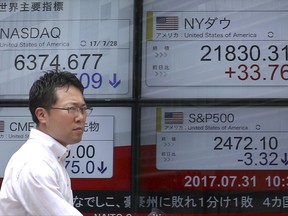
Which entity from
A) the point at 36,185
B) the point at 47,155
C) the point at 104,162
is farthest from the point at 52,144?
the point at 104,162

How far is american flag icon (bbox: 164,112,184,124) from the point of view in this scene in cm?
544

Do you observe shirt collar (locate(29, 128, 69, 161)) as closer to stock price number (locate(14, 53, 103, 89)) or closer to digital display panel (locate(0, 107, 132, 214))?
digital display panel (locate(0, 107, 132, 214))

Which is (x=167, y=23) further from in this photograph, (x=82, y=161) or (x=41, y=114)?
(x=41, y=114)

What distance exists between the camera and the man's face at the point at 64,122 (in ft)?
8.71

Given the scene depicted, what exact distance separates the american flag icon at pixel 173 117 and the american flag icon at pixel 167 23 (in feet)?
2.46

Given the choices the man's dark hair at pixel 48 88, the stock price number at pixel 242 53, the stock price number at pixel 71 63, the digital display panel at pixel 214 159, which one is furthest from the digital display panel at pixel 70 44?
the man's dark hair at pixel 48 88

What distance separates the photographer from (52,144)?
2.59 m

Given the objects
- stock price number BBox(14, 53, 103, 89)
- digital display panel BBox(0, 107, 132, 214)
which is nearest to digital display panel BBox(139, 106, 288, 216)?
digital display panel BBox(0, 107, 132, 214)

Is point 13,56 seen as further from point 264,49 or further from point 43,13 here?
point 264,49

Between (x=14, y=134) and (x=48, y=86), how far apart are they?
299 cm

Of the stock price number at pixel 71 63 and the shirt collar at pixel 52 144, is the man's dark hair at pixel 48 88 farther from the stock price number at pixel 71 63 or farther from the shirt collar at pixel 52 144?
the stock price number at pixel 71 63

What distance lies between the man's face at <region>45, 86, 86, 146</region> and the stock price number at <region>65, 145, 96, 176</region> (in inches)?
111

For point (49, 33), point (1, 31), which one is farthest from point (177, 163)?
point (1, 31)

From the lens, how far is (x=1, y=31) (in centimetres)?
568
